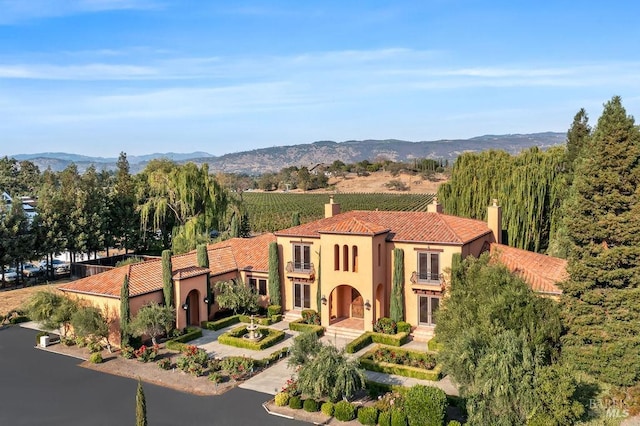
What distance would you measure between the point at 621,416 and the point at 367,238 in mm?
14302

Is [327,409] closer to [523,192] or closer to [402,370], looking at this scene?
[402,370]

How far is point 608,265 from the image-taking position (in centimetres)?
1988

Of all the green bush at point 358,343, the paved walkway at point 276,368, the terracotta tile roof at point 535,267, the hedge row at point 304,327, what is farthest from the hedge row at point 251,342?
the terracotta tile roof at point 535,267

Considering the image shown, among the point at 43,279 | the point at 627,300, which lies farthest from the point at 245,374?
the point at 43,279

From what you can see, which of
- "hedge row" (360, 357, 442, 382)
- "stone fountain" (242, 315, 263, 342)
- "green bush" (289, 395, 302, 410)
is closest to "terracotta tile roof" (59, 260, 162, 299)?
"stone fountain" (242, 315, 263, 342)

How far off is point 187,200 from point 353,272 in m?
24.5

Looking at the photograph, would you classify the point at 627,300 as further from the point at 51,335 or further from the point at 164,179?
the point at 164,179

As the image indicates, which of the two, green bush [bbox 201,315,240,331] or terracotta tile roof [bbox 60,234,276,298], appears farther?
green bush [bbox 201,315,240,331]

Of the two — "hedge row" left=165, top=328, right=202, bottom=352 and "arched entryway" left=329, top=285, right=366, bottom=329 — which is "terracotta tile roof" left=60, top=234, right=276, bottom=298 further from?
"arched entryway" left=329, top=285, right=366, bottom=329

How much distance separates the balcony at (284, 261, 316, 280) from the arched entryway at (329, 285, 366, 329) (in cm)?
183

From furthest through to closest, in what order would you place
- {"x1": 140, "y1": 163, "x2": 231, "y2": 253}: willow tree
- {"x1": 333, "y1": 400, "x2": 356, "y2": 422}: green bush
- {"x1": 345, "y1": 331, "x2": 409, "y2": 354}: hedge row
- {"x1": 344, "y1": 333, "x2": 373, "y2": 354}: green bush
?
1. {"x1": 140, "y1": 163, "x2": 231, "y2": 253}: willow tree
2. {"x1": 345, "y1": 331, "x2": 409, "y2": 354}: hedge row
3. {"x1": 344, "y1": 333, "x2": 373, "y2": 354}: green bush
4. {"x1": 333, "y1": 400, "x2": 356, "y2": 422}: green bush

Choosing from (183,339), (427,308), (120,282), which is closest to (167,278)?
(120,282)

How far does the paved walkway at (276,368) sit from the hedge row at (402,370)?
0.18 meters

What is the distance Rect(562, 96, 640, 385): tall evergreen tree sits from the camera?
19094 mm
